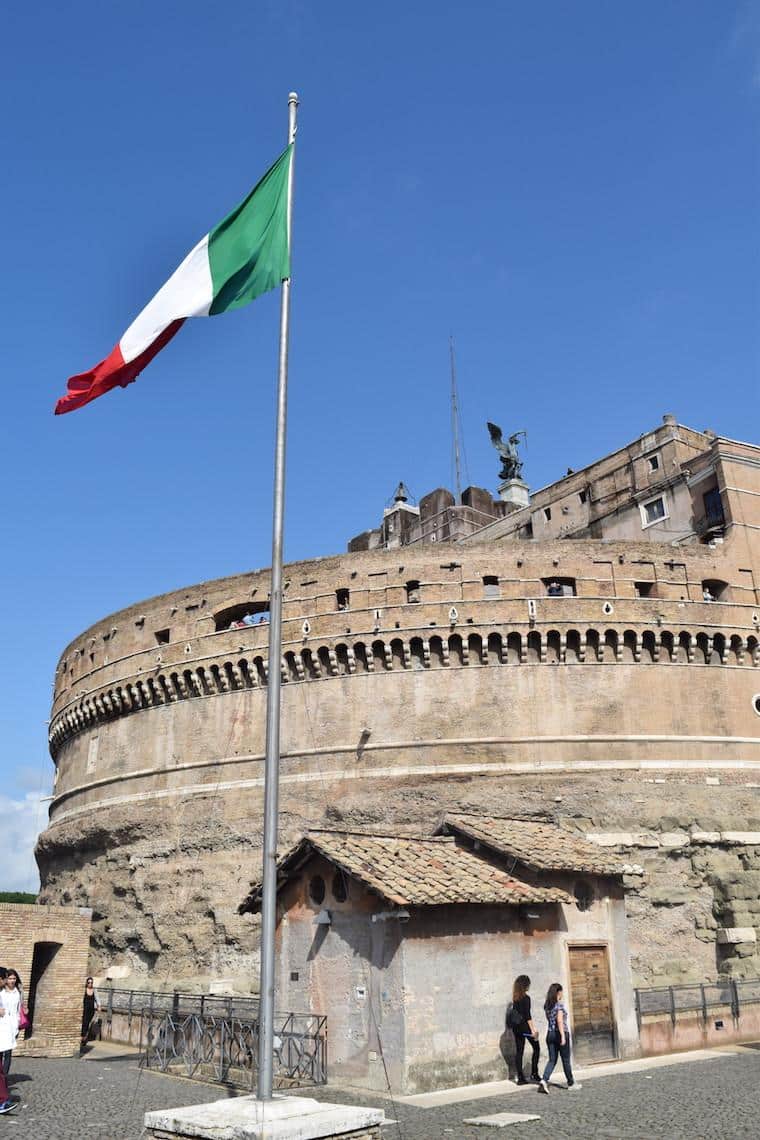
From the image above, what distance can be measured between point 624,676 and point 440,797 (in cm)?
495

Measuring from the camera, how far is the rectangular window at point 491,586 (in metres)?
22.2

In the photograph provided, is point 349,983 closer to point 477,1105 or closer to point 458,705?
point 477,1105

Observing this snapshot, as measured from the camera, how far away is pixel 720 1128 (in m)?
8.87

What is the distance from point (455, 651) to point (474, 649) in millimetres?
434

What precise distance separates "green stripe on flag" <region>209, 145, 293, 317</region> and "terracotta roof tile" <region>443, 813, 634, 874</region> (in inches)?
346

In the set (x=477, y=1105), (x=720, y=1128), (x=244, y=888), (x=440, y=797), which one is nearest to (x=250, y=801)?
(x=244, y=888)

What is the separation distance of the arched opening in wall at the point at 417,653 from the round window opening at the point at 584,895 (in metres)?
8.24

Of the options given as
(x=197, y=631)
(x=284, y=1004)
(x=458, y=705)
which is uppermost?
(x=197, y=631)

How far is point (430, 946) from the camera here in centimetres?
1185

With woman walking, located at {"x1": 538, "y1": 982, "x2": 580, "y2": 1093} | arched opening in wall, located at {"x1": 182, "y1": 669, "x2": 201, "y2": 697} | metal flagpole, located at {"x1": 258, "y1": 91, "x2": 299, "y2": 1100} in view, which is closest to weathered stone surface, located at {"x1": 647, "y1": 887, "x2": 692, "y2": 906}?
woman walking, located at {"x1": 538, "y1": 982, "x2": 580, "y2": 1093}

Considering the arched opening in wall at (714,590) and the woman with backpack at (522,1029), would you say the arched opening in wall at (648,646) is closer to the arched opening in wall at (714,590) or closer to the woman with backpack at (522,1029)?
the arched opening in wall at (714,590)

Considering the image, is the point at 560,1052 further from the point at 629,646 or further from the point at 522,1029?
the point at 629,646

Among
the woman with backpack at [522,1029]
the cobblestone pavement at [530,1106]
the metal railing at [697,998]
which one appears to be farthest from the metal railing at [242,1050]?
the metal railing at [697,998]

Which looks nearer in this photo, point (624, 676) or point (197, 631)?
point (624, 676)
